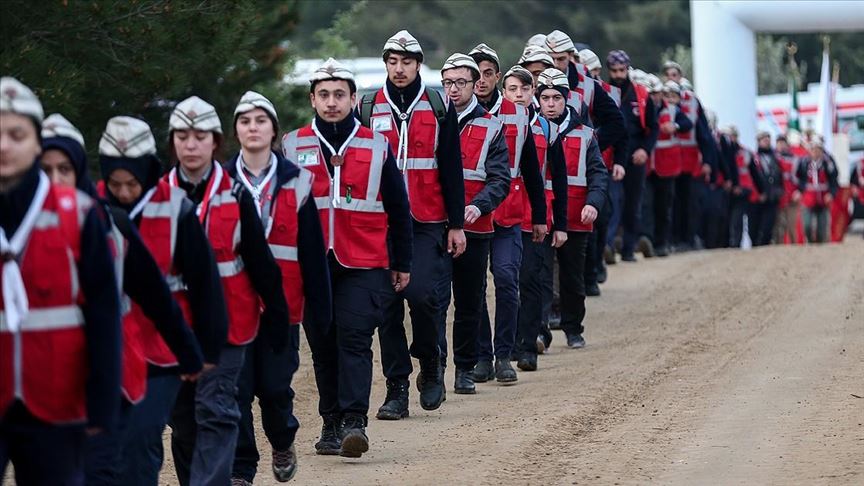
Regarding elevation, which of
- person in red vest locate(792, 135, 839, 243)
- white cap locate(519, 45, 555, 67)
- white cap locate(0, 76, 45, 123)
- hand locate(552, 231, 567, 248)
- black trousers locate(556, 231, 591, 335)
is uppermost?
white cap locate(519, 45, 555, 67)

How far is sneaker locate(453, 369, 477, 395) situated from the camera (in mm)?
11992

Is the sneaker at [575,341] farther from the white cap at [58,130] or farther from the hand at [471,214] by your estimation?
the white cap at [58,130]

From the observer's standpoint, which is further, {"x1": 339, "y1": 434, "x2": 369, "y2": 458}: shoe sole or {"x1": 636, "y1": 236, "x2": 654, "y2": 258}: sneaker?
{"x1": 636, "y1": 236, "x2": 654, "y2": 258}: sneaker

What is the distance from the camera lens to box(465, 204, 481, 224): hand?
11109 mm

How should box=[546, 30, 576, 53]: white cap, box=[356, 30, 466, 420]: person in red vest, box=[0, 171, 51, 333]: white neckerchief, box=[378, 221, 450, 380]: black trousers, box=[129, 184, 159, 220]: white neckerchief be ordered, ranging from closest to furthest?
1. box=[0, 171, 51, 333]: white neckerchief
2. box=[129, 184, 159, 220]: white neckerchief
3. box=[378, 221, 450, 380]: black trousers
4. box=[356, 30, 466, 420]: person in red vest
5. box=[546, 30, 576, 53]: white cap

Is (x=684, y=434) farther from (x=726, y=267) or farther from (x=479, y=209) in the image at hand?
(x=726, y=267)

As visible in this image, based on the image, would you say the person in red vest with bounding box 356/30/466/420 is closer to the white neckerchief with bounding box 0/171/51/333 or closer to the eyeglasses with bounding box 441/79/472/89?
the eyeglasses with bounding box 441/79/472/89

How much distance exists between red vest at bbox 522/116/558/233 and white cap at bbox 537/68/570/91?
43cm

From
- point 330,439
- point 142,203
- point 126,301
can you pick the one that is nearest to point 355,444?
point 330,439

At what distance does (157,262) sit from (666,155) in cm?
1608

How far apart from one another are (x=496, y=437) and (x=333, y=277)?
1.47 m

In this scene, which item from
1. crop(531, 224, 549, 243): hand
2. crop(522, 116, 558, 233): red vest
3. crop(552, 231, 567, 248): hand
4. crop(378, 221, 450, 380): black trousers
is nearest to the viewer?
crop(378, 221, 450, 380): black trousers

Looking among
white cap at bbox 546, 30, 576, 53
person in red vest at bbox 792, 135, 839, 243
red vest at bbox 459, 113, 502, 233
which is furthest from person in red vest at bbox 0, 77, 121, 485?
person in red vest at bbox 792, 135, 839, 243

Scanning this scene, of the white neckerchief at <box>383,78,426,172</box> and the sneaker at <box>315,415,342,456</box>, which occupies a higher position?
the white neckerchief at <box>383,78,426,172</box>
